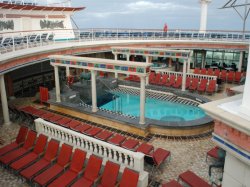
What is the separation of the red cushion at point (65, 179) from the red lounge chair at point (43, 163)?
0.88 m

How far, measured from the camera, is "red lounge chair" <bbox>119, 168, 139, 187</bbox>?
6605mm

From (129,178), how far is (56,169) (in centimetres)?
254

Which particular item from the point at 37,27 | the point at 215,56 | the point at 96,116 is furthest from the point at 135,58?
the point at 96,116

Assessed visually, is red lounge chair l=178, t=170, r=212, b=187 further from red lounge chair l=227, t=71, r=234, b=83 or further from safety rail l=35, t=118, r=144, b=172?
red lounge chair l=227, t=71, r=234, b=83

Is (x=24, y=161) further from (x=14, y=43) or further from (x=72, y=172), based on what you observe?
(x=14, y=43)

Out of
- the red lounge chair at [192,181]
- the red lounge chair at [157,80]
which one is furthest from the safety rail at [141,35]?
the red lounge chair at [192,181]

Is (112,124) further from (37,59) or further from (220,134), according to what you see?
(220,134)

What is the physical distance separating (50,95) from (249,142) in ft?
43.1

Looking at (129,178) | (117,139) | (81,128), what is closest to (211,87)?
(117,139)

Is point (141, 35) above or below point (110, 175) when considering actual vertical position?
above

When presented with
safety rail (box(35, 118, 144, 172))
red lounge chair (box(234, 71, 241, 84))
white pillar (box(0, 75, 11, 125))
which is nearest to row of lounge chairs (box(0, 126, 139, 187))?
safety rail (box(35, 118, 144, 172))

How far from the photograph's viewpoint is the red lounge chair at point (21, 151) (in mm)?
8284

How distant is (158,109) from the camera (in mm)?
15320

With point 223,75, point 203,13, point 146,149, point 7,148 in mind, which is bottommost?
point 7,148
